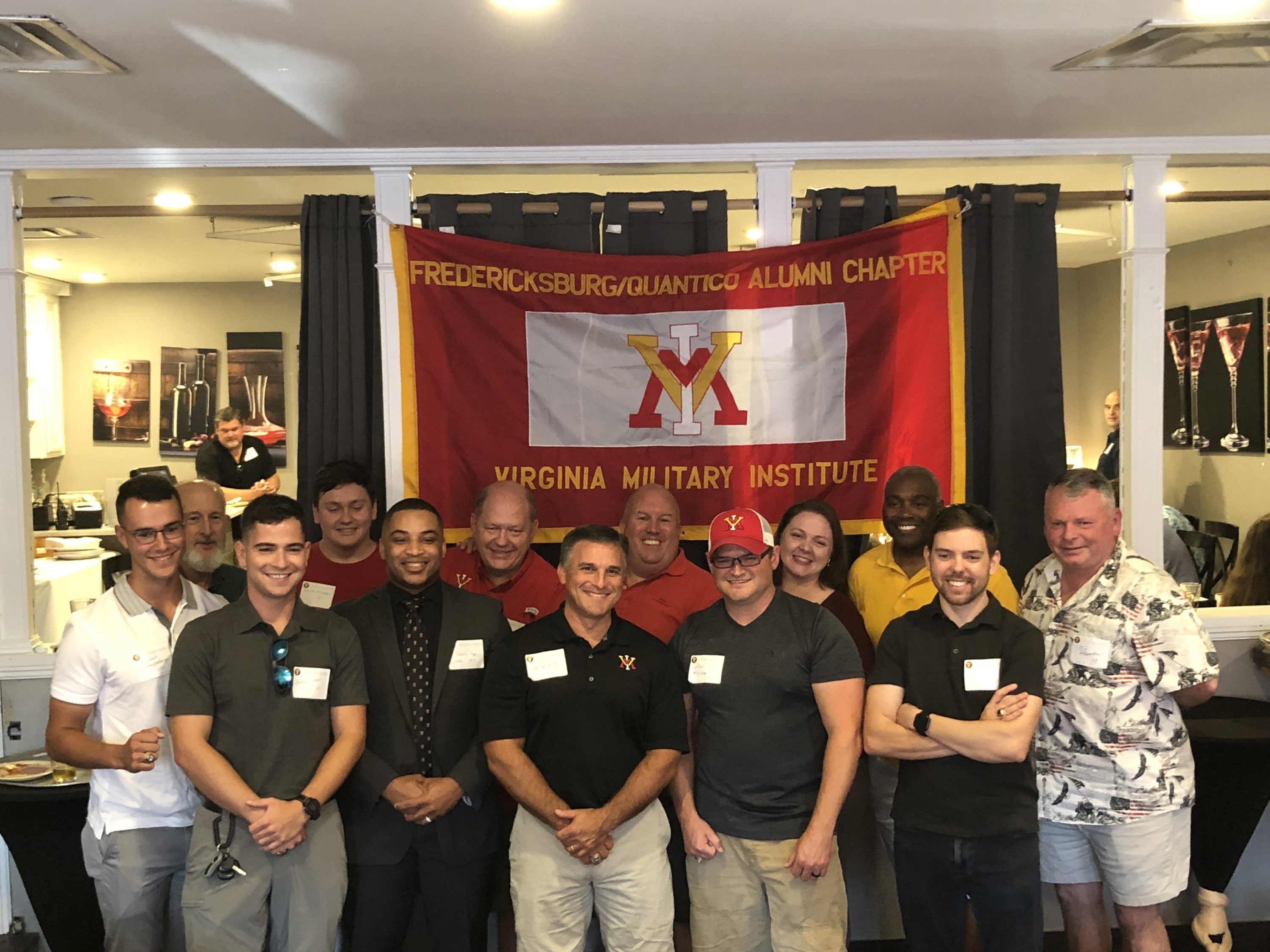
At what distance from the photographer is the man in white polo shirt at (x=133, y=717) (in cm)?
248

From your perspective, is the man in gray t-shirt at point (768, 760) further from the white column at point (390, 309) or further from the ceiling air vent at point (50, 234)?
the ceiling air vent at point (50, 234)

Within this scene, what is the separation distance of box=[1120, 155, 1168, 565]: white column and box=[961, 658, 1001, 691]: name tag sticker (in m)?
1.48

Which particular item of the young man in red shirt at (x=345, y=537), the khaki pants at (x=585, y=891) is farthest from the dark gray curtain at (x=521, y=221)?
the khaki pants at (x=585, y=891)

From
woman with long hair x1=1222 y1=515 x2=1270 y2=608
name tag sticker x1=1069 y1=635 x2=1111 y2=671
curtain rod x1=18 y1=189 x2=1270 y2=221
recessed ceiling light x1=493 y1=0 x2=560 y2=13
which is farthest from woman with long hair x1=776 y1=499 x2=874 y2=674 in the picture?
woman with long hair x1=1222 y1=515 x2=1270 y2=608

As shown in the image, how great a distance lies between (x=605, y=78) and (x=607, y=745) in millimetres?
1748

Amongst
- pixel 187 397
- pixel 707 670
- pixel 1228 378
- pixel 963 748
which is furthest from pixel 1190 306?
pixel 187 397

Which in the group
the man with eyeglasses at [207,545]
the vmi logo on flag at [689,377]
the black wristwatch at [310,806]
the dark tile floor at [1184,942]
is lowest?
the dark tile floor at [1184,942]

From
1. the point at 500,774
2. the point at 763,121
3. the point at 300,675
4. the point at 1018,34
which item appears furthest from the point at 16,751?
the point at 1018,34

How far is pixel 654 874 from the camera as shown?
249 cm

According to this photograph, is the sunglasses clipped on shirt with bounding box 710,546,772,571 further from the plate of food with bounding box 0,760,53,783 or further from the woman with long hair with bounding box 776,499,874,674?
the plate of food with bounding box 0,760,53,783

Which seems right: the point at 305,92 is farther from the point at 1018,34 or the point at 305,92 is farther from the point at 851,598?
the point at 851,598

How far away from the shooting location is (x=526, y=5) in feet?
7.23

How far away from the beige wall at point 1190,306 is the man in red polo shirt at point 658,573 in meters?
3.53

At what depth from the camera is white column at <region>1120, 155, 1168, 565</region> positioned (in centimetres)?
351
